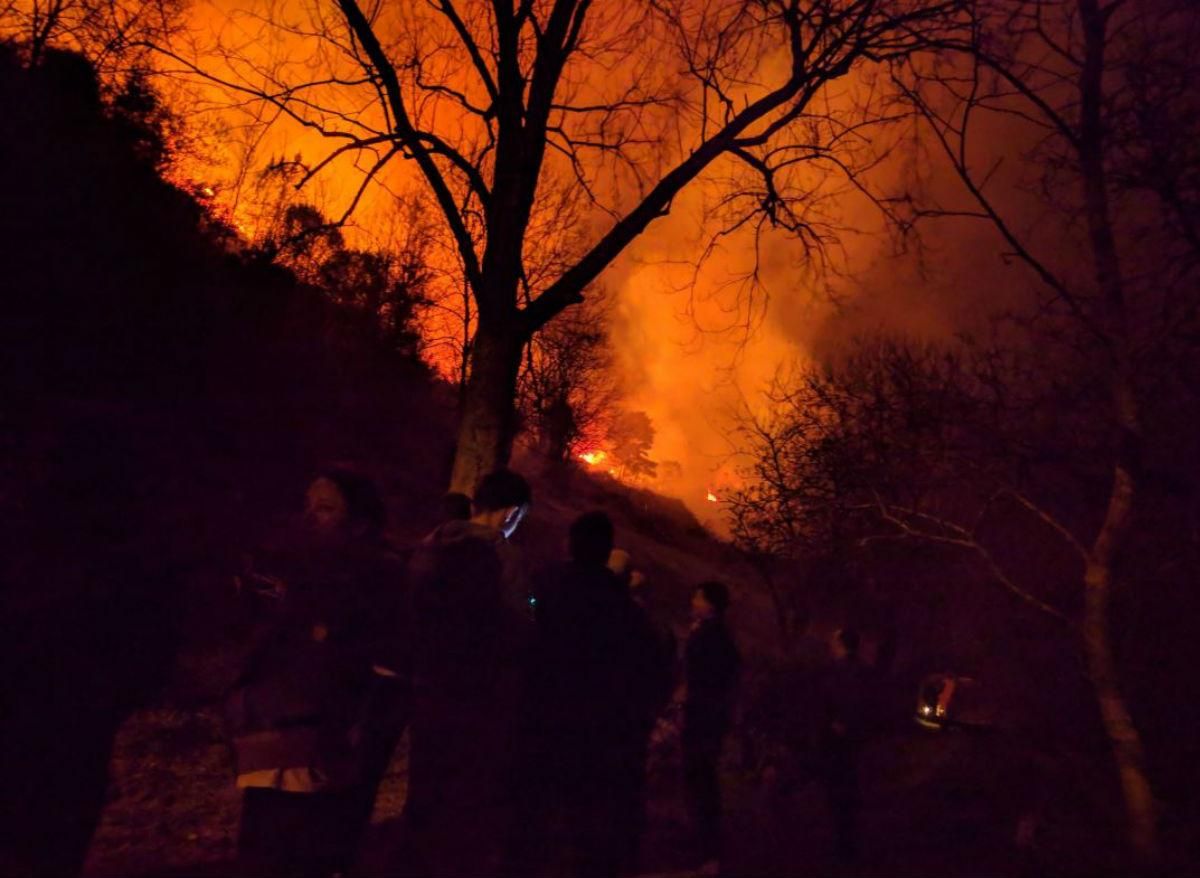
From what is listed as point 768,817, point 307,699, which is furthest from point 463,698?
point 768,817

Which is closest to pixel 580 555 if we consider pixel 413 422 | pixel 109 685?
pixel 109 685

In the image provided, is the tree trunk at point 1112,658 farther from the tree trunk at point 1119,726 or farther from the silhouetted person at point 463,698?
the silhouetted person at point 463,698

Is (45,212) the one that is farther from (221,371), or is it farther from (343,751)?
(343,751)

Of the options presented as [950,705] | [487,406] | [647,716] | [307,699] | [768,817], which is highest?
[487,406]

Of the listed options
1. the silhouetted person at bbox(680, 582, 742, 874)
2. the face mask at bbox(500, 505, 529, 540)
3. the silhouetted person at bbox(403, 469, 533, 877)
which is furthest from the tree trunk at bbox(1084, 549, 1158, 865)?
the silhouetted person at bbox(403, 469, 533, 877)

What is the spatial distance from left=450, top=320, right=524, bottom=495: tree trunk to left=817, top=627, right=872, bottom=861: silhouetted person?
2.76 m

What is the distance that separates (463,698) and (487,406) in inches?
135

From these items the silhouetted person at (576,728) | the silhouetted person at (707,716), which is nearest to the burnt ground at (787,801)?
the silhouetted person at (707,716)

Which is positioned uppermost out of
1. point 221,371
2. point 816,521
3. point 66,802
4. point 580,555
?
point 221,371

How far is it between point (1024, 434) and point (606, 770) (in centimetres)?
482

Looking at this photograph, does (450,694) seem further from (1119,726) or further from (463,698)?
(1119,726)

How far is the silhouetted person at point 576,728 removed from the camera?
319cm

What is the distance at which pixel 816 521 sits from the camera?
7.91 meters

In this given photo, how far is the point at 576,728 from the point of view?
318 cm
